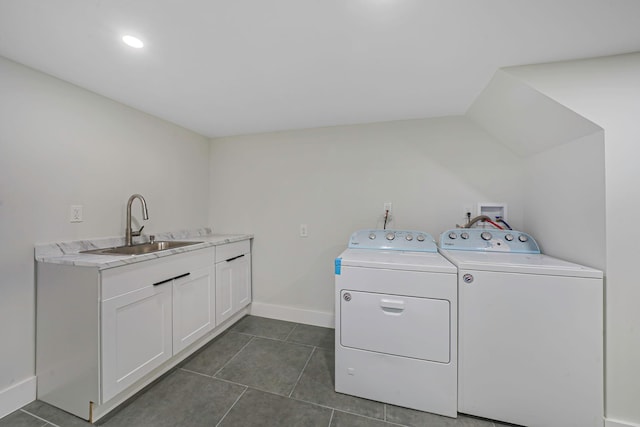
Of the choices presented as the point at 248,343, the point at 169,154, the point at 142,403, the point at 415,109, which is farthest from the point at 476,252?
the point at 169,154

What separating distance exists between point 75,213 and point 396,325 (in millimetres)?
2294

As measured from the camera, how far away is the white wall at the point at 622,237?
1.20 meters

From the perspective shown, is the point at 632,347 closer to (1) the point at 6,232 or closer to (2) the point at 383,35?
(2) the point at 383,35

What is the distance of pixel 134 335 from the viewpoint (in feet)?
4.65

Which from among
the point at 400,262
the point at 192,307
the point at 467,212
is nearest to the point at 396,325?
the point at 400,262

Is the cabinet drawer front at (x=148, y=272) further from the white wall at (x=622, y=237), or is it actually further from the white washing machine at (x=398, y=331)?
the white wall at (x=622, y=237)

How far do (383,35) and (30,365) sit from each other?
279cm

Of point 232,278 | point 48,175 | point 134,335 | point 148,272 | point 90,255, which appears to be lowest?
point 134,335

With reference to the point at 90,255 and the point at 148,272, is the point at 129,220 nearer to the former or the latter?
the point at 90,255

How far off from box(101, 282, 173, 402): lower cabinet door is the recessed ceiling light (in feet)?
4.57

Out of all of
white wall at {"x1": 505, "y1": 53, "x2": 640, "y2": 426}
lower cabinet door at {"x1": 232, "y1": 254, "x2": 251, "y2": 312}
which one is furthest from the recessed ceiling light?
white wall at {"x1": 505, "y1": 53, "x2": 640, "y2": 426}

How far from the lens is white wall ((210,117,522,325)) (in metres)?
2.07

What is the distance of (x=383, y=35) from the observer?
1165 mm

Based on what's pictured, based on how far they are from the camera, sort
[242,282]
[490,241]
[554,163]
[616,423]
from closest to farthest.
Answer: [616,423] → [554,163] → [490,241] → [242,282]
